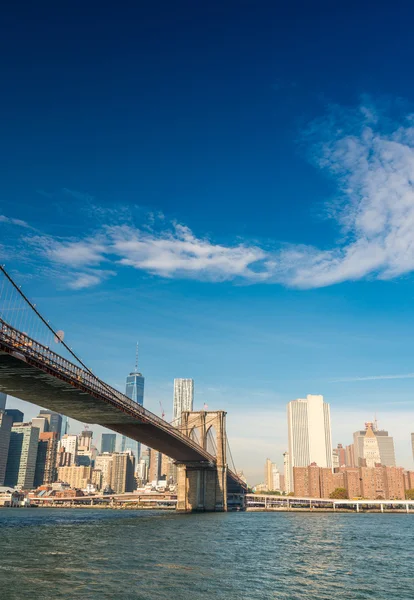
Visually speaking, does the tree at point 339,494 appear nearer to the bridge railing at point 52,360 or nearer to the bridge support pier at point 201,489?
the bridge support pier at point 201,489

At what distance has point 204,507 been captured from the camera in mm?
114375

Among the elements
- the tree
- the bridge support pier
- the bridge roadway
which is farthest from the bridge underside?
the tree

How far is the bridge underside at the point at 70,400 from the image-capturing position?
51250mm

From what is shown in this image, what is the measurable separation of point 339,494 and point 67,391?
15956 centimetres

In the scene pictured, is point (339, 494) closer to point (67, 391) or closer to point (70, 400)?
point (70, 400)

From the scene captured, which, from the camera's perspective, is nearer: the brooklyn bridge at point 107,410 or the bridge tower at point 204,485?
the brooklyn bridge at point 107,410

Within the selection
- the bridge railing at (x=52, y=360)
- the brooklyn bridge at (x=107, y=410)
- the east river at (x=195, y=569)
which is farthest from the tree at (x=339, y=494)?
the east river at (x=195, y=569)

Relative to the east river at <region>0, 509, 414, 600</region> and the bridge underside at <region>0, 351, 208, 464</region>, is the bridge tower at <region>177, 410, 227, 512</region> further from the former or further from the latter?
the east river at <region>0, 509, 414, 600</region>

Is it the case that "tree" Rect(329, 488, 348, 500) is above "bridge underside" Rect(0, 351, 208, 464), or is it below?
below

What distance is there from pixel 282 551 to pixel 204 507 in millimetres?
78214

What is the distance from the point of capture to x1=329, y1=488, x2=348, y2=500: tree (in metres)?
192

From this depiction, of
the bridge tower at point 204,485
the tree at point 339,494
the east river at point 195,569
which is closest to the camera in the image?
the east river at point 195,569

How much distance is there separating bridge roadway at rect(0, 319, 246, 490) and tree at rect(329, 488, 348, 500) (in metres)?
114

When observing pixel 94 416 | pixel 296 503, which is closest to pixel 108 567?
pixel 94 416
